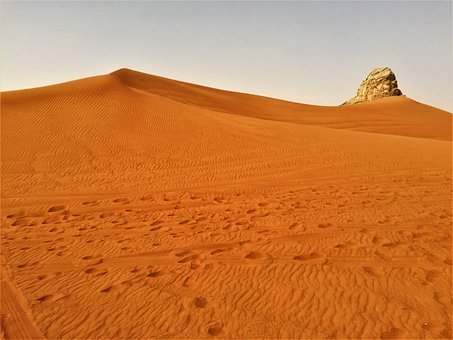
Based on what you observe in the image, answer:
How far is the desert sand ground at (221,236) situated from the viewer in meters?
3.97

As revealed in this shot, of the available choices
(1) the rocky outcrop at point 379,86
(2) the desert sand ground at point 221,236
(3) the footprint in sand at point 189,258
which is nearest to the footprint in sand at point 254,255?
(2) the desert sand ground at point 221,236

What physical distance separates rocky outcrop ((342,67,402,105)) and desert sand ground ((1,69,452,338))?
4664 cm

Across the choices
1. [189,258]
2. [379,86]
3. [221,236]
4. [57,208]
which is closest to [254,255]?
[221,236]

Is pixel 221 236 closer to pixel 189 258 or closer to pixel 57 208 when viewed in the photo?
pixel 189 258

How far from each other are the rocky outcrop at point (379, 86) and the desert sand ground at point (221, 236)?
153 ft

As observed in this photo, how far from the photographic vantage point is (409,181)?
9.78 meters

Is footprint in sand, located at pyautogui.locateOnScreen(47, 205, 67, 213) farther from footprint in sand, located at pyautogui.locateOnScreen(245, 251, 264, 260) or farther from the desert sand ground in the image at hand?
footprint in sand, located at pyautogui.locateOnScreen(245, 251, 264, 260)

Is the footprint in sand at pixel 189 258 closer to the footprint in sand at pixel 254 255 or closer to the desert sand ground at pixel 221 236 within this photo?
the desert sand ground at pixel 221 236

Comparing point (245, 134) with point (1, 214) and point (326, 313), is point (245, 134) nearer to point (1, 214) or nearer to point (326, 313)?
point (1, 214)

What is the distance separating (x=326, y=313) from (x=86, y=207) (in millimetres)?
6575

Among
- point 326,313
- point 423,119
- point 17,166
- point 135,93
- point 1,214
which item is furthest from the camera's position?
point 423,119

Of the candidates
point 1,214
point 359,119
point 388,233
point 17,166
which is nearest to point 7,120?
point 17,166

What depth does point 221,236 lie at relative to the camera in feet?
20.3

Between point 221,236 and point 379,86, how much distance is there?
198 ft
